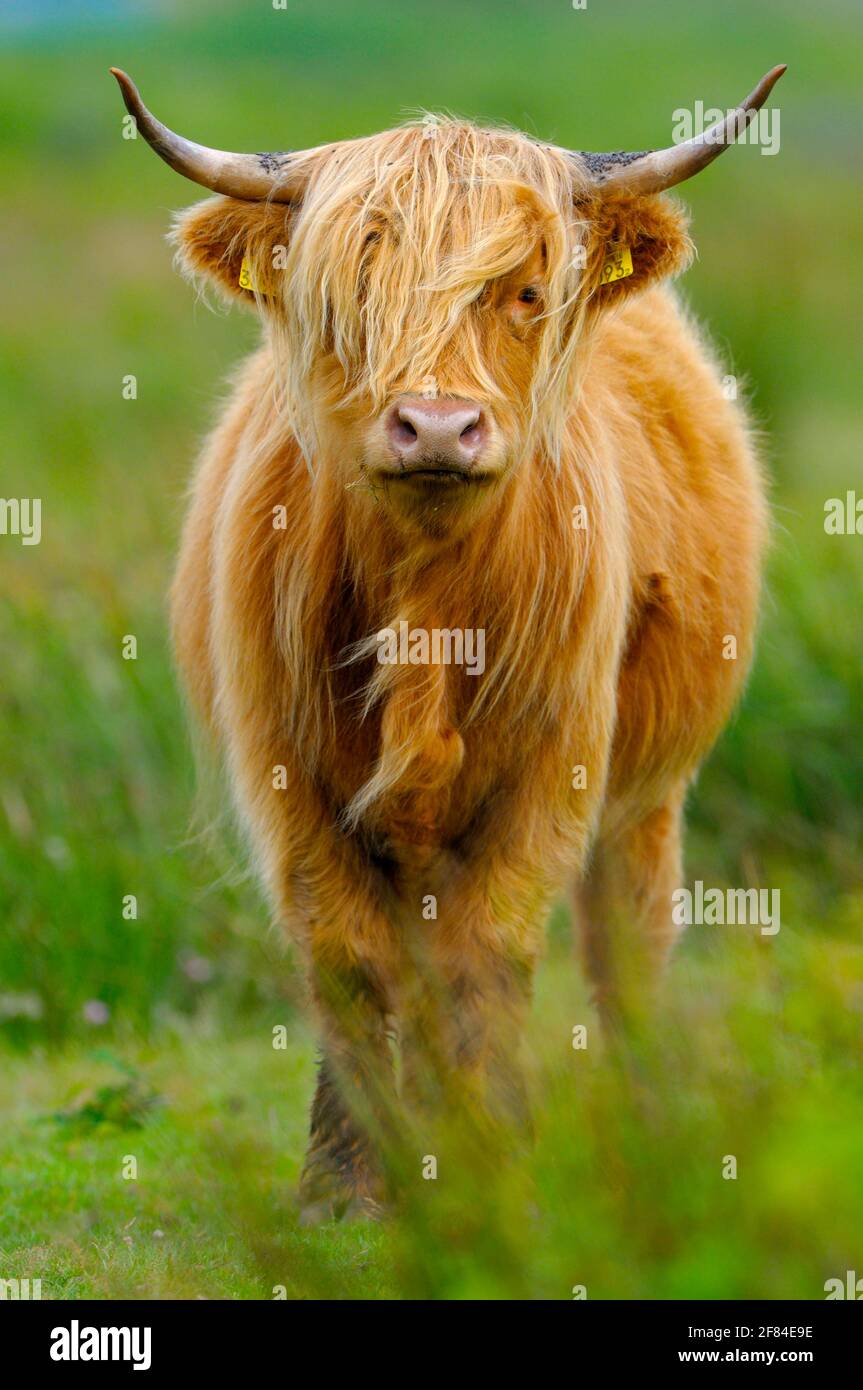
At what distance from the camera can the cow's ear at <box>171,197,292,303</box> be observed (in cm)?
420

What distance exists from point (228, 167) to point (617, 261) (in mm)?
864

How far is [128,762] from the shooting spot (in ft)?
23.5

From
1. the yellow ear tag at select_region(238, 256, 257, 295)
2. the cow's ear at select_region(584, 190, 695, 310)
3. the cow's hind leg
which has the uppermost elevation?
the cow's ear at select_region(584, 190, 695, 310)

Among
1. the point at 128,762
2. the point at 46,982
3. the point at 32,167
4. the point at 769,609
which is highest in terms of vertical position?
the point at 32,167

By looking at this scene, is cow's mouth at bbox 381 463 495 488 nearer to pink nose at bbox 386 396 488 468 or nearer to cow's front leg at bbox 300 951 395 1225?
pink nose at bbox 386 396 488 468

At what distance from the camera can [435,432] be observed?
362 cm

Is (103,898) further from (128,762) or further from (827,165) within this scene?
(827,165)

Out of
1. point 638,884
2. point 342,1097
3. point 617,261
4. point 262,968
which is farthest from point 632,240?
point 262,968

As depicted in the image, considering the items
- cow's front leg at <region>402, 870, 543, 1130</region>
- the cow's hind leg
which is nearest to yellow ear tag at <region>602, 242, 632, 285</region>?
cow's front leg at <region>402, 870, 543, 1130</region>

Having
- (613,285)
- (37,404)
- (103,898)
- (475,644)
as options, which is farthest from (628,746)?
(37,404)

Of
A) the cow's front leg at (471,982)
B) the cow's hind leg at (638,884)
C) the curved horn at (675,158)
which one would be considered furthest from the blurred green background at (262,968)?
the curved horn at (675,158)

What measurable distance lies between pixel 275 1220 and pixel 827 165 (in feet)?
91.3

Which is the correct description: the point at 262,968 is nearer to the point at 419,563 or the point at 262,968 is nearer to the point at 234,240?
the point at 419,563

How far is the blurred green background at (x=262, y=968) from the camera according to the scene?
263 centimetres
